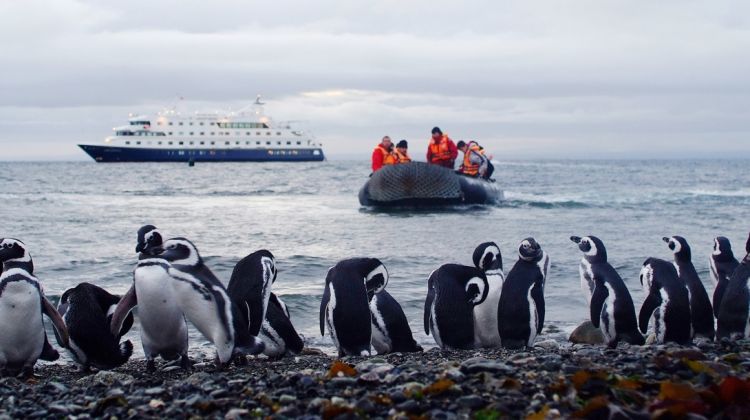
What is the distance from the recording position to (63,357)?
315 inches

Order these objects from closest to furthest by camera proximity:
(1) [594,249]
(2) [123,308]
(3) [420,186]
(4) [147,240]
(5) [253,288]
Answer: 1. (2) [123,308]
2. (4) [147,240]
3. (5) [253,288]
4. (1) [594,249]
5. (3) [420,186]

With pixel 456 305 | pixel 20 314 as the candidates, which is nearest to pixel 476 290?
pixel 456 305

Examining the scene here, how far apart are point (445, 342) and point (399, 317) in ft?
1.36

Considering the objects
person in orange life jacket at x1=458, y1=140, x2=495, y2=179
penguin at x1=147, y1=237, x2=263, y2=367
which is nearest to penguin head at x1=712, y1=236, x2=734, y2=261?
penguin at x1=147, y1=237, x2=263, y2=367

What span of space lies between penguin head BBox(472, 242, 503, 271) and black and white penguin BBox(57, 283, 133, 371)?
2.90 meters

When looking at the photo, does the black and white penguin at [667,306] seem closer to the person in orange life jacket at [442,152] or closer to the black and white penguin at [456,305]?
the black and white penguin at [456,305]

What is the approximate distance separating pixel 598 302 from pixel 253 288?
2.66 meters

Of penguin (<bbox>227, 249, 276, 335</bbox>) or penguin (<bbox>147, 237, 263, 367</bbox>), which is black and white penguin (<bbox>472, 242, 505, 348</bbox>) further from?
penguin (<bbox>147, 237, 263, 367</bbox>)

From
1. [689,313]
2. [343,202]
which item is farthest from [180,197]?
[689,313]

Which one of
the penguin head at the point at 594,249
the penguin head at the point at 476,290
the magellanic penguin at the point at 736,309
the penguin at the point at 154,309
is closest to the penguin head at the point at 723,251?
the magellanic penguin at the point at 736,309

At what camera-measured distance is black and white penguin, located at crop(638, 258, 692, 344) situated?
22.9 ft

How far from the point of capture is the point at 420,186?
2372 centimetres

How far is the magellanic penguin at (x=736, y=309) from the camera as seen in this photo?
6.94 metres

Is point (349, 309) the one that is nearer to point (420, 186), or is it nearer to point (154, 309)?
point (154, 309)
